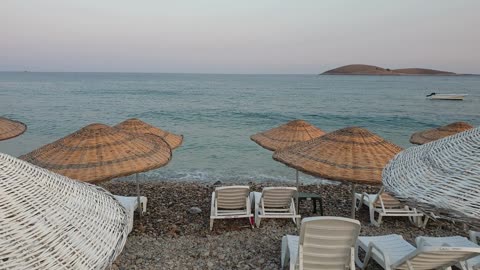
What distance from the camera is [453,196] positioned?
168 cm

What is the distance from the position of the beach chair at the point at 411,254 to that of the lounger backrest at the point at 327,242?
25.4 inches

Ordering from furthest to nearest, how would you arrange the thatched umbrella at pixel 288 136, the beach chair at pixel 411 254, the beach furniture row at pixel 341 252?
the thatched umbrella at pixel 288 136 → the beach furniture row at pixel 341 252 → the beach chair at pixel 411 254

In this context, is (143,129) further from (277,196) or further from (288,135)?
(277,196)

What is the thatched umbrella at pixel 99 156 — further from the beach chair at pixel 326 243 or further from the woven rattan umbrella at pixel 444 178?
the woven rattan umbrella at pixel 444 178

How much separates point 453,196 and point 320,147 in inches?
120

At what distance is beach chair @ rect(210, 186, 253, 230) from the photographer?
20.2ft

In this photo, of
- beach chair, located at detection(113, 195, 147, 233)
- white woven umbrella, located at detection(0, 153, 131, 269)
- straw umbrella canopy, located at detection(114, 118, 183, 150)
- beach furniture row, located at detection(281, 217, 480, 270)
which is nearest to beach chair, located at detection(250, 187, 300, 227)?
beach furniture row, located at detection(281, 217, 480, 270)

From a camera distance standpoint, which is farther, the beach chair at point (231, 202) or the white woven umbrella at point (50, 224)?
the beach chair at point (231, 202)

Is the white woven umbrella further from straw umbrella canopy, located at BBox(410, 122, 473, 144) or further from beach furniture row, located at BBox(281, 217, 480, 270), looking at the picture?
straw umbrella canopy, located at BBox(410, 122, 473, 144)

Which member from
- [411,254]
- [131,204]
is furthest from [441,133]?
[131,204]

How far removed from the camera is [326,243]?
3.77 meters

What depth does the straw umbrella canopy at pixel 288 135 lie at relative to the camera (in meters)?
7.73

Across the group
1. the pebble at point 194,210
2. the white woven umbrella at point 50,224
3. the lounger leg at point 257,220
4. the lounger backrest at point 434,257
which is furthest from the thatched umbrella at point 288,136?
the white woven umbrella at point 50,224

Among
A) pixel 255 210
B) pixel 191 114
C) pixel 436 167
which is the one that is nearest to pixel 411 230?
pixel 255 210
